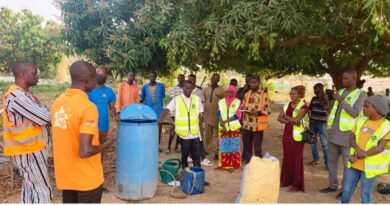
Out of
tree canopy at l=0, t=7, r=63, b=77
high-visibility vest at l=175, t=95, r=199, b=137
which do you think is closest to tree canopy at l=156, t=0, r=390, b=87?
high-visibility vest at l=175, t=95, r=199, b=137

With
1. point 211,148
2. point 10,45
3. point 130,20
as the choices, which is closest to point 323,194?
point 211,148

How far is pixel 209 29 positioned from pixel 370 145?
104 inches

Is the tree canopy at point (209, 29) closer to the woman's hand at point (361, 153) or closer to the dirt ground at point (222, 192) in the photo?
the woman's hand at point (361, 153)

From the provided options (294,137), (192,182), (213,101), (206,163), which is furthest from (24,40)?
(294,137)

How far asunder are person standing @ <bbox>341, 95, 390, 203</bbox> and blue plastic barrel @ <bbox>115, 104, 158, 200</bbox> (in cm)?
247

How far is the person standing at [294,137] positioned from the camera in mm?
5078

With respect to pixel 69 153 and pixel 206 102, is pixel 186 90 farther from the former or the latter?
pixel 69 153

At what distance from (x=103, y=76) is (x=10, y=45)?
92.7 ft

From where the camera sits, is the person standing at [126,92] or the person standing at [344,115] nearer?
the person standing at [344,115]

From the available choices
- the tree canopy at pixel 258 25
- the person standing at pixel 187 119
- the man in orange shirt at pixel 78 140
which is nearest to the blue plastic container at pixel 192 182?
the person standing at pixel 187 119

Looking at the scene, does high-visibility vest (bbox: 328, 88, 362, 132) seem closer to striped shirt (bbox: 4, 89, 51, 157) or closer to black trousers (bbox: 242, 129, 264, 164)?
black trousers (bbox: 242, 129, 264, 164)

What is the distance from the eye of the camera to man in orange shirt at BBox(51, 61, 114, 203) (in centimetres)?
253

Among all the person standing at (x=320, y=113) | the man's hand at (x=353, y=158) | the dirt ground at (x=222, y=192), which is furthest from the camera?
the person standing at (x=320, y=113)

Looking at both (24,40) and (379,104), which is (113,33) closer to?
(379,104)
